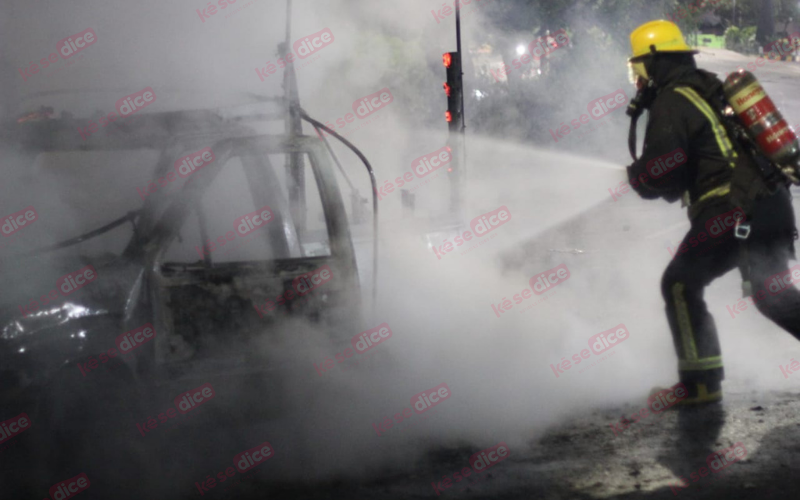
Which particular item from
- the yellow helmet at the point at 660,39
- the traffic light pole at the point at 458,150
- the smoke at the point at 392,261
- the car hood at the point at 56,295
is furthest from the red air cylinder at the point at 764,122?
the traffic light pole at the point at 458,150

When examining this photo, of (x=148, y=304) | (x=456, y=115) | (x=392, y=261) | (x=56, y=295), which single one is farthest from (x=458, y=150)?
(x=56, y=295)

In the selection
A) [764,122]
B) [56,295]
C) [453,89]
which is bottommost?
[764,122]

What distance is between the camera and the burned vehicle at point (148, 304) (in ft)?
10.2

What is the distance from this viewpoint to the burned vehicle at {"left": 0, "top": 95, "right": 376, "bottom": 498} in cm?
311

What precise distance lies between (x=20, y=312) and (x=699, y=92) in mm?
3084

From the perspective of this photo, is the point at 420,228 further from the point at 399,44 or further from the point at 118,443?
the point at 399,44

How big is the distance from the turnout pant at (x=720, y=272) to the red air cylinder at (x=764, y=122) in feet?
0.82

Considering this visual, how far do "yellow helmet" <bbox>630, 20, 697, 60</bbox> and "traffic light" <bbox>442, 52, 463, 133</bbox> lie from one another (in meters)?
5.87

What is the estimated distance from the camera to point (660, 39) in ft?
12.9

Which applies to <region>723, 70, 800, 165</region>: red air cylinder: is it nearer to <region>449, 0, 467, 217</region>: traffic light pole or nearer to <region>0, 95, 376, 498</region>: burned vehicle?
<region>0, 95, 376, 498</region>: burned vehicle

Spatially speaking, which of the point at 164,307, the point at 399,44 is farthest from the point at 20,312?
the point at 399,44

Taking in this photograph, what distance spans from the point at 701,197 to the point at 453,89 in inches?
250

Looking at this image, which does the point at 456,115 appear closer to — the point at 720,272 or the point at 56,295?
the point at 720,272

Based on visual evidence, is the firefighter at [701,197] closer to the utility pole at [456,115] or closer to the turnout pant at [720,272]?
the turnout pant at [720,272]
